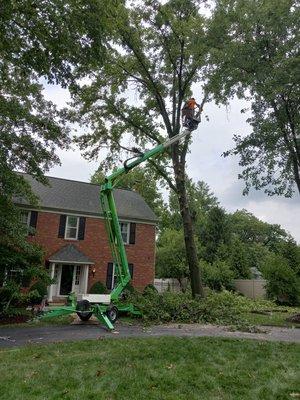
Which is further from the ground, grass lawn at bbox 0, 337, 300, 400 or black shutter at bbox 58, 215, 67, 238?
black shutter at bbox 58, 215, 67, 238

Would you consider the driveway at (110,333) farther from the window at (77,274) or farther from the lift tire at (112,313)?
the window at (77,274)

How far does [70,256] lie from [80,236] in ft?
5.31

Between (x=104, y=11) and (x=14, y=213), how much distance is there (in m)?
9.51

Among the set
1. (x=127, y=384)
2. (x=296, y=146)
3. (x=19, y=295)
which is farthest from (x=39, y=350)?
(x=296, y=146)

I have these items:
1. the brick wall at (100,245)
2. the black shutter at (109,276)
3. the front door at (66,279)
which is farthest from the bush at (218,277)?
the front door at (66,279)

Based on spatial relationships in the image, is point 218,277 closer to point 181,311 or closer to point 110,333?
point 181,311

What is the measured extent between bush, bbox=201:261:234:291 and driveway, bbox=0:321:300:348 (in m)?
17.9

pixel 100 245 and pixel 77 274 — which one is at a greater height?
pixel 100 245

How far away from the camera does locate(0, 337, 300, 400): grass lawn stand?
5.61 metres

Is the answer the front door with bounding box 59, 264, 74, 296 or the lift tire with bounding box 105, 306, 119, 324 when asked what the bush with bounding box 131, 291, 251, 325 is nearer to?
the lift tire with bounding box 105, 306, 119, 324

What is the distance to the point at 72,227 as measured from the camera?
24344 millimetres

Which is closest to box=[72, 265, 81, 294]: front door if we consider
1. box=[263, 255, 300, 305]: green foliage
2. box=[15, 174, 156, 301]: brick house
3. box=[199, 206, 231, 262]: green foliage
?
box=[15, 174, 156, 301]: brick house

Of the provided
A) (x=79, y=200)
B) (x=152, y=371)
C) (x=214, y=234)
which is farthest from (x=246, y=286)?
(x=152, y=371)

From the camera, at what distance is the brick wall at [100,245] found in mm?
23402
